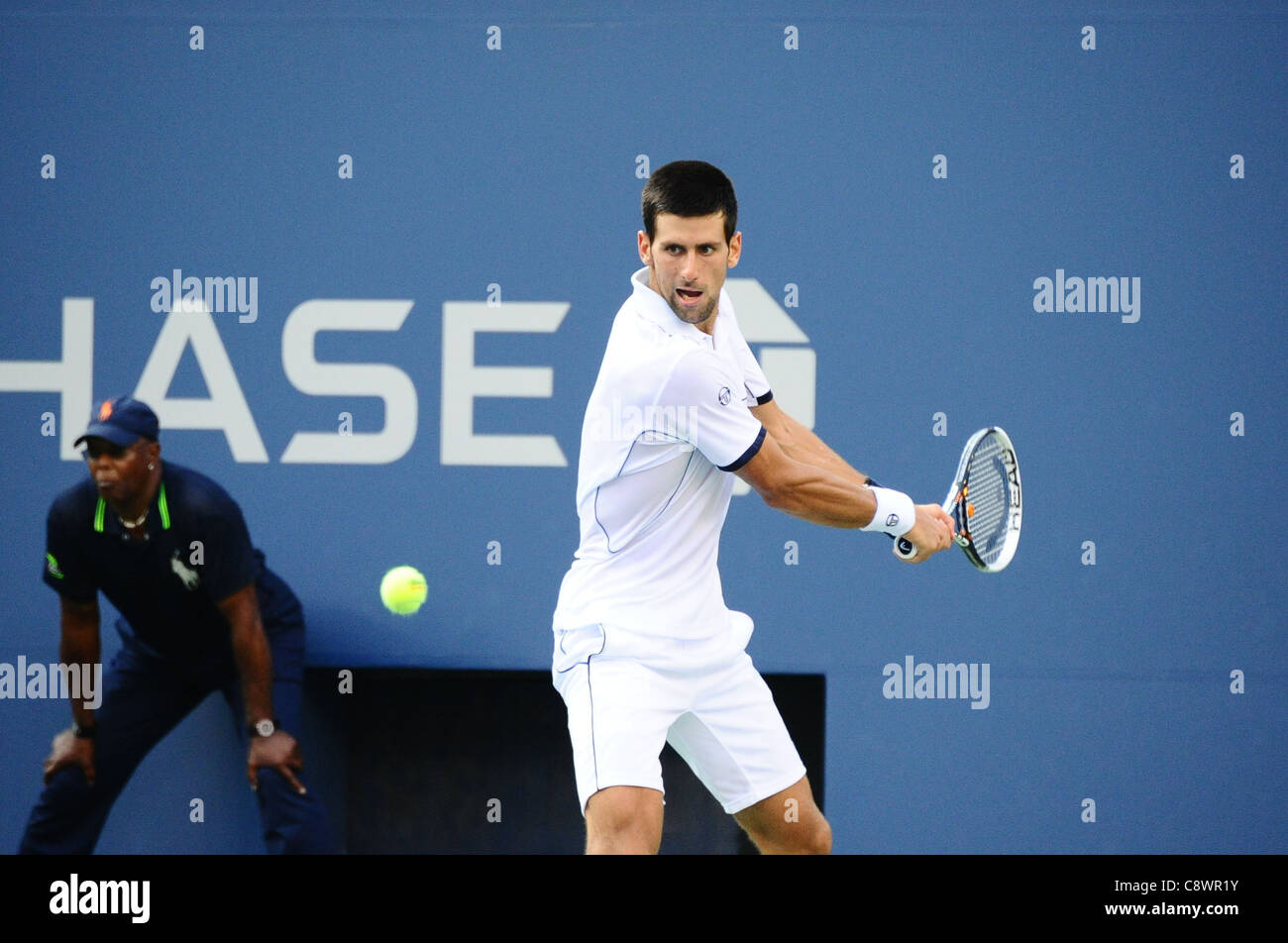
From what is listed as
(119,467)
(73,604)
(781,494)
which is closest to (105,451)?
(119,467)

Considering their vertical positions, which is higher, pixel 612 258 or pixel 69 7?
pixel 69 7

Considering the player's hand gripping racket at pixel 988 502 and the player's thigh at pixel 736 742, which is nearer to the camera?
the player's thigh at pixel 736 742

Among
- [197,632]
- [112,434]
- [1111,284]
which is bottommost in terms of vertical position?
[197,632]

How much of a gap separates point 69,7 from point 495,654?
2285 millimetres

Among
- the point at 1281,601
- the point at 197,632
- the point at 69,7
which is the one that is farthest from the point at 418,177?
the point at 1281,601

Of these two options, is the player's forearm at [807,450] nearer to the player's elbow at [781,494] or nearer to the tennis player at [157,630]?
the player's elbow at [781,494]

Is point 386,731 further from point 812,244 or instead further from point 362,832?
point 812,244

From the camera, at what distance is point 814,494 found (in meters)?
3.15

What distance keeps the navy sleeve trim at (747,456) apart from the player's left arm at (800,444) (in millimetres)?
262

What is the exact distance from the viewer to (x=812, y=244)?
4.62m

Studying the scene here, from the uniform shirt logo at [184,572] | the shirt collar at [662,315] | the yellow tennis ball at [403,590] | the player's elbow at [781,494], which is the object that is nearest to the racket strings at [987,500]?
the player's elbow at [781,494]

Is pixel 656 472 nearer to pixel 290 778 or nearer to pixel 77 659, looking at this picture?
pixel 290 778

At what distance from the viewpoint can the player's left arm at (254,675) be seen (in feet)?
13.9

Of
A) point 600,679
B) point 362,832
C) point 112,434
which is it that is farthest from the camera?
point 362,832
